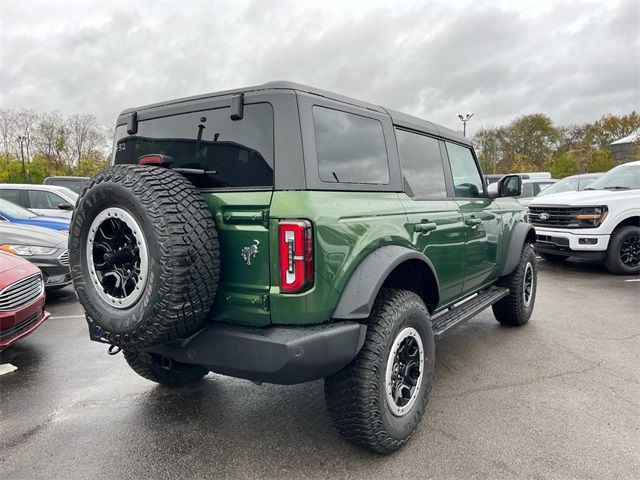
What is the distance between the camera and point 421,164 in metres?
3.28

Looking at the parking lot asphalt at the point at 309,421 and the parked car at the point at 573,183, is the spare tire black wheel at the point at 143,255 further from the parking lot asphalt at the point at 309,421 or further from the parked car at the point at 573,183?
the parked car at the point at 573,183

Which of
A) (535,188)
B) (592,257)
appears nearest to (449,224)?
(592,257)

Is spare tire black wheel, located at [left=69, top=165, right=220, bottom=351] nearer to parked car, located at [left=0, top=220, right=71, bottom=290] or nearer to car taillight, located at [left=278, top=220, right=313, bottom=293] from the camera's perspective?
car taillight, located at [left=278, top=220, right=313, bottom=293]

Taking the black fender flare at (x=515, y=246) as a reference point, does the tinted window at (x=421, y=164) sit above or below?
above

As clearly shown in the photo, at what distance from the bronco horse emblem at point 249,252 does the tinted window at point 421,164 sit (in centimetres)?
132

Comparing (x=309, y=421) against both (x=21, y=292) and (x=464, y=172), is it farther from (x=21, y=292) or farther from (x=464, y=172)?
(x=21, y=292)

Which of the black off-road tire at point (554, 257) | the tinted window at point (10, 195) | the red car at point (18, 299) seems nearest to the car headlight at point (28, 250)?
the red car at point (18, 299)

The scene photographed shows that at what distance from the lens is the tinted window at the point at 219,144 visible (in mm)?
2230

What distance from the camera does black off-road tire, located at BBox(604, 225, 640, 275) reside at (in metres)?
7.38

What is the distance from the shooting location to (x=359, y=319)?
7.47 ft

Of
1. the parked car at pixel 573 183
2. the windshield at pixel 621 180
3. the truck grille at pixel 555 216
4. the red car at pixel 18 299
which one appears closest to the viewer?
the red car at pixel 18 299

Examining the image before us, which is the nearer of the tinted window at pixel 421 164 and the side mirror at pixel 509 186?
the tinted window at pixel 421 164

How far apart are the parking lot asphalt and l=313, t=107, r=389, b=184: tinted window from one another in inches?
63.8

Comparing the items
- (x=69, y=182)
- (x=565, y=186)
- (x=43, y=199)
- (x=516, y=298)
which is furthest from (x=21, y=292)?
(x=69, y=182)
